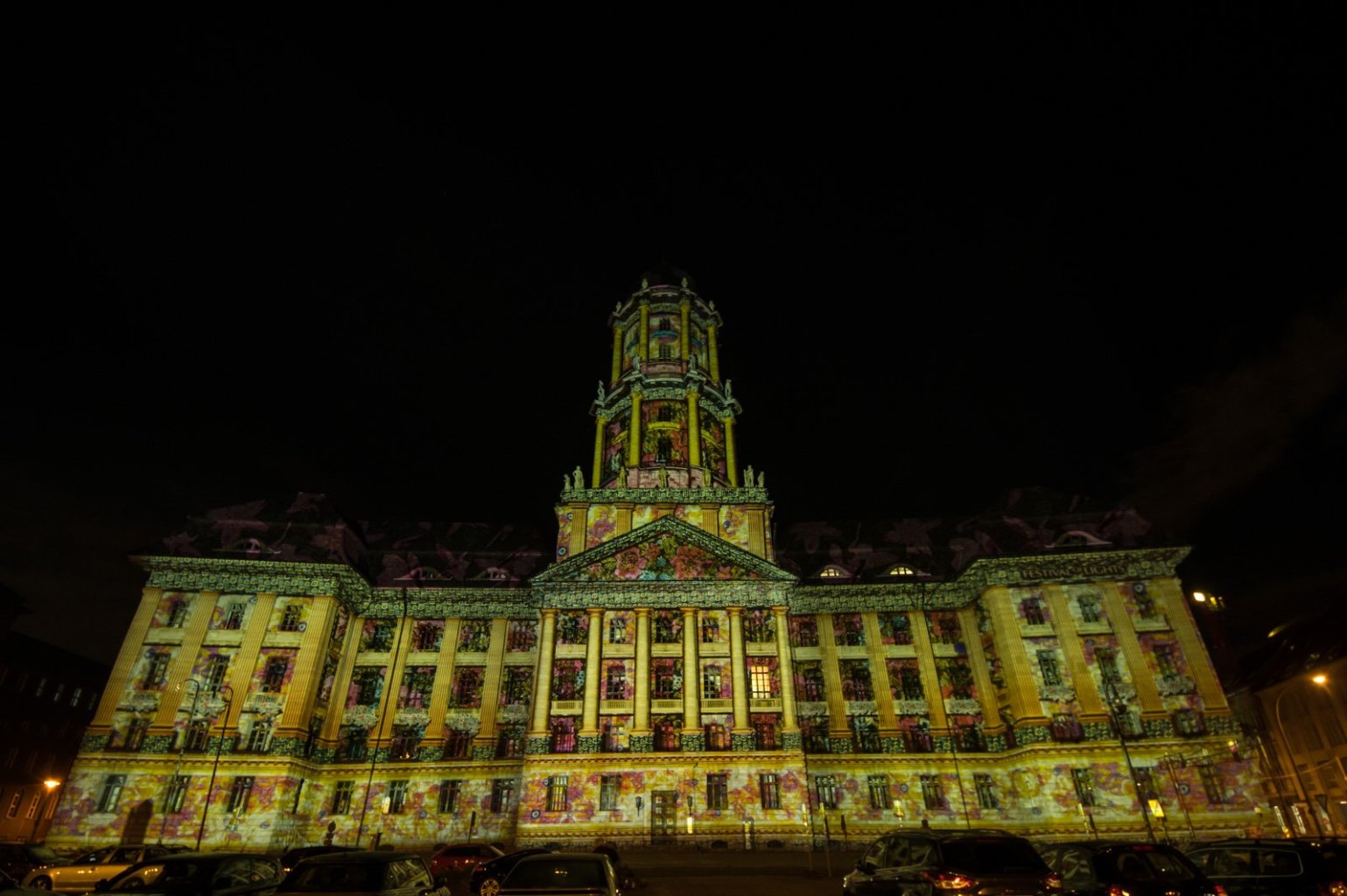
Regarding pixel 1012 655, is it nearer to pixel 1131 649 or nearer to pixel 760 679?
pixel 1131 649

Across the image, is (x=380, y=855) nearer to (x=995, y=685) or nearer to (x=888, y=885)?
(x=888, y=885)

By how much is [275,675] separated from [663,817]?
26.0 meters

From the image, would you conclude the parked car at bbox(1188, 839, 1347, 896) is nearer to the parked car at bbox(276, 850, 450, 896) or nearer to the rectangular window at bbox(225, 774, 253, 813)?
the parked car at bbox(276, 850, 450, 896)

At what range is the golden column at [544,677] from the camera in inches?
1655

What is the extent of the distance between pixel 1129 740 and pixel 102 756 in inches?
2343

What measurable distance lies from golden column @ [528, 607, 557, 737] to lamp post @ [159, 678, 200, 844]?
65.1 ft

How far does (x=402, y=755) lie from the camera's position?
1796 inches

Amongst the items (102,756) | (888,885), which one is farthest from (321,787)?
(888,885)

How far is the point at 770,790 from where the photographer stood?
132 ft

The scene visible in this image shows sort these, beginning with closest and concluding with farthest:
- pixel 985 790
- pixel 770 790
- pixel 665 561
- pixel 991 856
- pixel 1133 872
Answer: pixel 991 856 < pixel 1133 872 < pixel 770 790 < pixel 985 790 < pixel 665 561

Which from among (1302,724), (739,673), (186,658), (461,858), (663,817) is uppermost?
(186,658)

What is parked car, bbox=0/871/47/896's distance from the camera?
11414 millimetres

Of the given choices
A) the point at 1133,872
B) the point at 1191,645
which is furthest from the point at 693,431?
the point at 1133,872

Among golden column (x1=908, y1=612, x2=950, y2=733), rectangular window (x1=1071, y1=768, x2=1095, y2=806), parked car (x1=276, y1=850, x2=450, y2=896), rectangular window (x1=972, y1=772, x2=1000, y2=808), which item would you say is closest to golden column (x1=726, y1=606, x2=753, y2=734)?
golden column (x1=908, y1=612, x2=950, y2=733)
